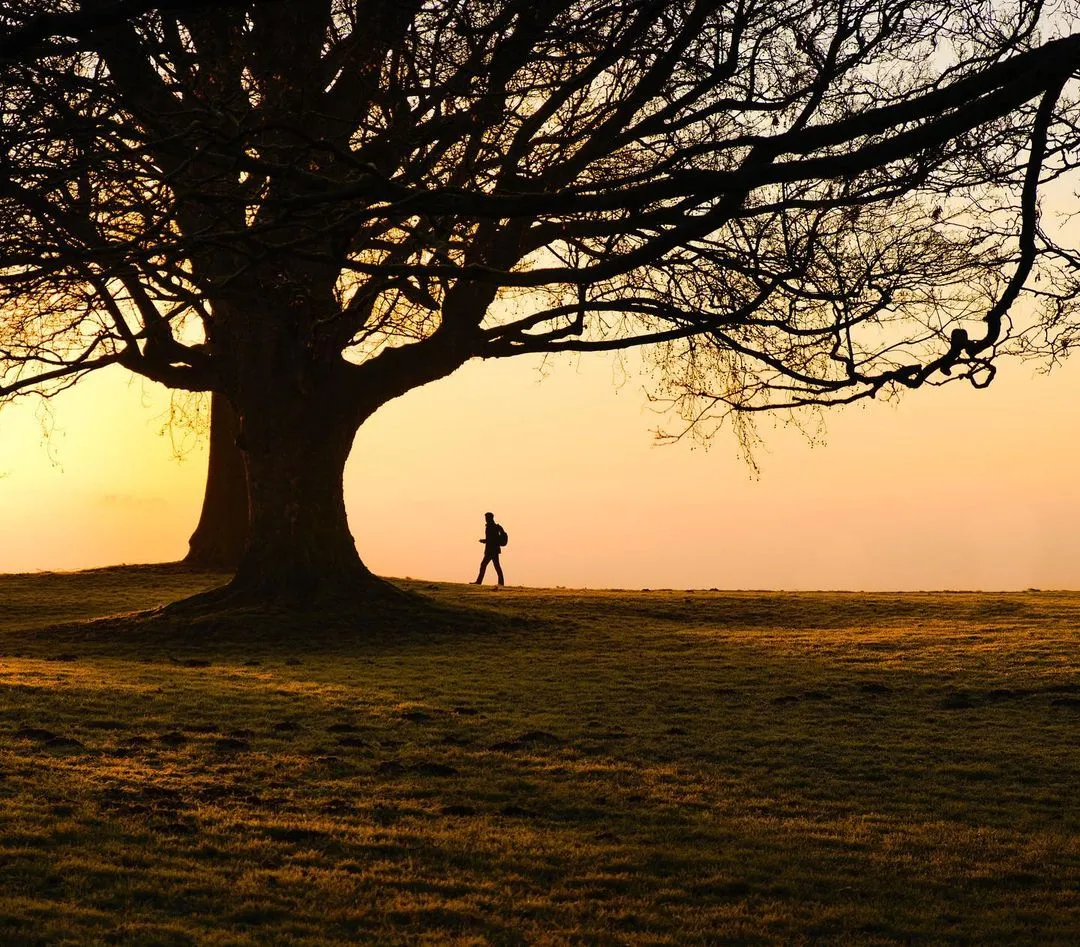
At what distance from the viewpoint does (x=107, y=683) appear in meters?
17.4

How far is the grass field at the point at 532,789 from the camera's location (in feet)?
26.4

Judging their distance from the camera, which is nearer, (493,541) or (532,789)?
(532,789)

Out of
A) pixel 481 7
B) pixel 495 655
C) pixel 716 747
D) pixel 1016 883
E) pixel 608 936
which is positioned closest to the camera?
pixel 608 936

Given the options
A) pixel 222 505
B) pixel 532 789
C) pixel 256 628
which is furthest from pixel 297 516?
pixel 532 789

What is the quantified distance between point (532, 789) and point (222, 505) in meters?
23.8

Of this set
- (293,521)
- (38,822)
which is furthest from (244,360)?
(38,822)

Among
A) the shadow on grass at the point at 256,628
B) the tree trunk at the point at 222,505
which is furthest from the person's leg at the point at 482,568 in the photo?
the shadow on grass at the point at 256,628

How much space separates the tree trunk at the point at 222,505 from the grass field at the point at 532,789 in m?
10.9

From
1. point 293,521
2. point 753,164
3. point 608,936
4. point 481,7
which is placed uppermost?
point 481,7

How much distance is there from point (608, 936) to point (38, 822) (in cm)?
467

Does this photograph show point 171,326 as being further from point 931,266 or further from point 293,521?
point 931,266

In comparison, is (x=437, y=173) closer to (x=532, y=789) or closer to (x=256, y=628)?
(x=532, y=789)

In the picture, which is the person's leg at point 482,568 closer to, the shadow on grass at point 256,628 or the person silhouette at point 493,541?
the person silhouette at point 493,541

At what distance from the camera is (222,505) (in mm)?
33781
